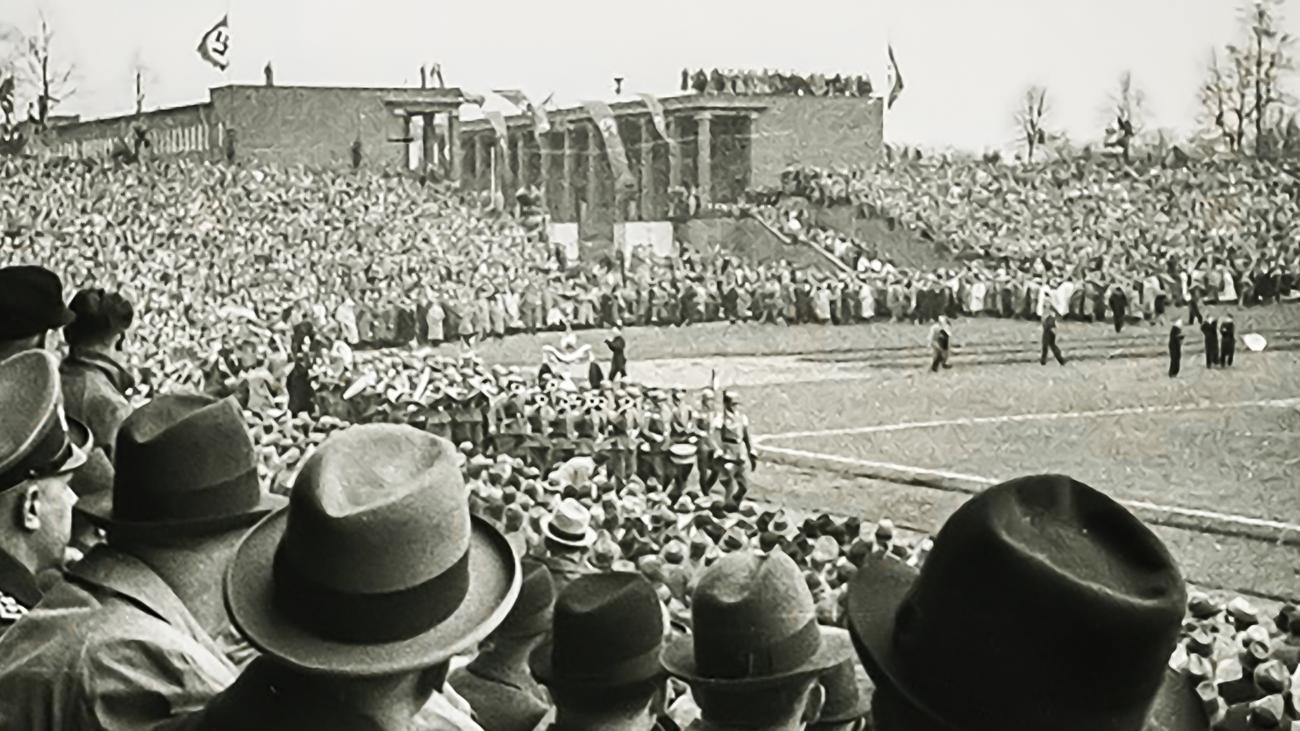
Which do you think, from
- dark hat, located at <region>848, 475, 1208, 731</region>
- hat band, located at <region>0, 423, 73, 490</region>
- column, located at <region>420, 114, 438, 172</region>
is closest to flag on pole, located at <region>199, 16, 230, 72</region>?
column, located at <region>420, 114, 438, 172</region>

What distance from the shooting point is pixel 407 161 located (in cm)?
888

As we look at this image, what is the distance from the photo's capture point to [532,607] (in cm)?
367

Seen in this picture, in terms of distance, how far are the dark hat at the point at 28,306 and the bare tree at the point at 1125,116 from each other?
459 cm

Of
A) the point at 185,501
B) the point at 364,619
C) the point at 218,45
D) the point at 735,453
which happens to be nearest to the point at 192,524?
the point at 185,501

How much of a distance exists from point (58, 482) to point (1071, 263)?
18.7 ft

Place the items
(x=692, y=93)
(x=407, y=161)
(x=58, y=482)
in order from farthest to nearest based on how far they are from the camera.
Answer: (x=407, y=161) < (x=692, y=93) < (x=58, y=482)

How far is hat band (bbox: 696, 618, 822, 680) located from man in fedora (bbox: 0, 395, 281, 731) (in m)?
0.74

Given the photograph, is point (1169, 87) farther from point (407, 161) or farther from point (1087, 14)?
point (407, 161)

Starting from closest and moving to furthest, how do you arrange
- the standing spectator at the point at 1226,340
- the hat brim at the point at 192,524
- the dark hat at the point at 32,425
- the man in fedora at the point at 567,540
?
1. the hat brim at the point at 192,524
2. the dark hat at the point at 32,425
3. the man in fedora at the point at 567,540
4. the standing spectator at the point at 1226,340

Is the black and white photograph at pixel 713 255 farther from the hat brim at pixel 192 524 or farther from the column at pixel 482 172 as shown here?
the hat brim at pixel 192 524

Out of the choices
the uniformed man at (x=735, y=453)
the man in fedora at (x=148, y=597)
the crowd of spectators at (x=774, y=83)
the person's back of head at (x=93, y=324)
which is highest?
the crowd of spectators at (x=774, y=83)

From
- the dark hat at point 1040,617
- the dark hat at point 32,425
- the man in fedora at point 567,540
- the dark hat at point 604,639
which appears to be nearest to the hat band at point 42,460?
the dark hat at point 32,425

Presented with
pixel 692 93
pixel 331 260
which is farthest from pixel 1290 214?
pixel 331 260

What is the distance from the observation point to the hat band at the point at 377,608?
6.50 ft
